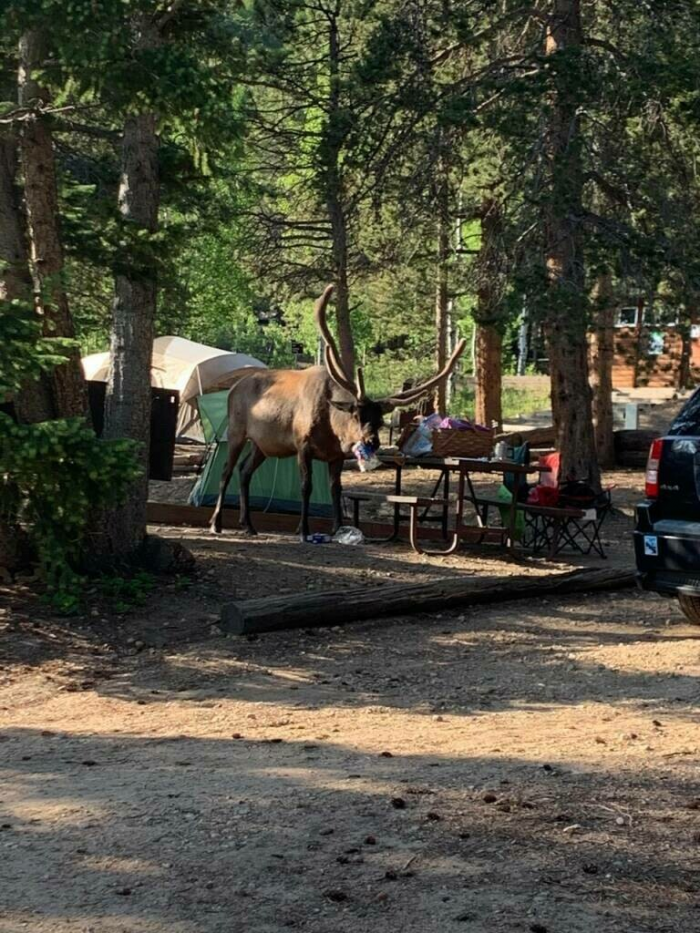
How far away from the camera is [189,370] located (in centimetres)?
3200

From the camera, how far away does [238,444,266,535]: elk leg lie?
1594cm

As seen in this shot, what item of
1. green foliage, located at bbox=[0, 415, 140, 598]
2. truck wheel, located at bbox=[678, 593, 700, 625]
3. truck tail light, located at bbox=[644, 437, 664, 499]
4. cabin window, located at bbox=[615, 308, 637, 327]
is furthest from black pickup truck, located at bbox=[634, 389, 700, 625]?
cabin window, located at bbox=[615, 308, 637, 327]

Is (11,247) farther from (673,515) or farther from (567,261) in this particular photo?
(567,261)

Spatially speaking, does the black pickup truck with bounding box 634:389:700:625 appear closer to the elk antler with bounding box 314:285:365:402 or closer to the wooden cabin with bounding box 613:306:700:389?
the elk antler with bounding box 314:285:365:402

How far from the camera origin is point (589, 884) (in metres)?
4.52

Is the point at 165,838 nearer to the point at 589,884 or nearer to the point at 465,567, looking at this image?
the point at 589,884

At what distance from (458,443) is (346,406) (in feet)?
5.13

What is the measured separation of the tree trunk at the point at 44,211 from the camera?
11148mm

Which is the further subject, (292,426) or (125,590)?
(292,426)

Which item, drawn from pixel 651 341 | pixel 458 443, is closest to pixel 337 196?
pixel 458 443

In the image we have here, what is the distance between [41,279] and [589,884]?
797 cm

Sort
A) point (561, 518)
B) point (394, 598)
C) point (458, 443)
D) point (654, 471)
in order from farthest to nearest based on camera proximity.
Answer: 1. point (561, 518)
2. point (458, 443)
3. point (394, 598)
4. point (654, 471)

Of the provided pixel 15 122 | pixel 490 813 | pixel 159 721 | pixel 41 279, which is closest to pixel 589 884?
pixel 490 813

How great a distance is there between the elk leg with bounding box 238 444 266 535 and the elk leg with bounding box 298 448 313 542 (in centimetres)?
90
